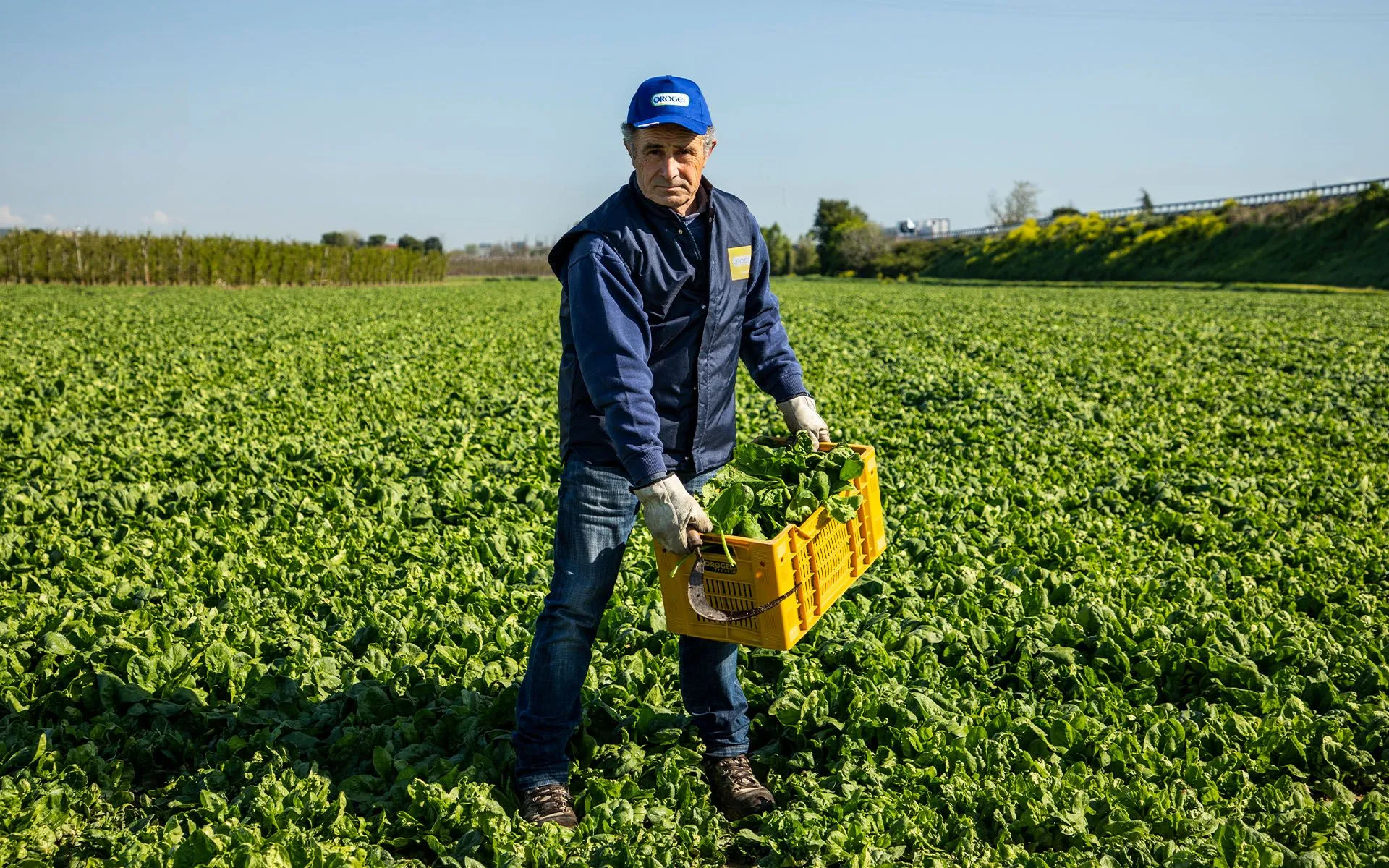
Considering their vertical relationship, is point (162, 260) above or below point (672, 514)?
above

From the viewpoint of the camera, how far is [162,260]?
49.4 m

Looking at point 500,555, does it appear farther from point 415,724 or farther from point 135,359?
point 135,359

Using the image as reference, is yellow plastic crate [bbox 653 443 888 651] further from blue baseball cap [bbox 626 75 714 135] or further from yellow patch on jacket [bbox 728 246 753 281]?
blue baseball cap [bbox 626 75 714 135]

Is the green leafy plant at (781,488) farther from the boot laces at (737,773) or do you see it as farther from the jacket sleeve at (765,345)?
the boot laces at (737,773)

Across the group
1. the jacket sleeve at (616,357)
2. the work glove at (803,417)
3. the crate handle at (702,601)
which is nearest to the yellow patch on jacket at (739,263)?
the jacket sleeve at (616,357)

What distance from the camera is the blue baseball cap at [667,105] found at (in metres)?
3.30

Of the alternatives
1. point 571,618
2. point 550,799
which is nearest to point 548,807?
point 550,799

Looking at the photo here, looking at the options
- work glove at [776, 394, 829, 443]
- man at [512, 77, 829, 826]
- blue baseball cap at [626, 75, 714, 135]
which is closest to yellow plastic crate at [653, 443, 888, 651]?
man at [512, 77, 829, 826]

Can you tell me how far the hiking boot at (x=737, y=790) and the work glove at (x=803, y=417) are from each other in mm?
1357

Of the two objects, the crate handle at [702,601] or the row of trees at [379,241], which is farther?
the row of trees at [379,241]

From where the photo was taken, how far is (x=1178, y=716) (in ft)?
15.0

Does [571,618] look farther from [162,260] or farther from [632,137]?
[162,260]

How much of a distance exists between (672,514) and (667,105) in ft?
4.42

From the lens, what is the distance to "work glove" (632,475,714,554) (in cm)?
327
